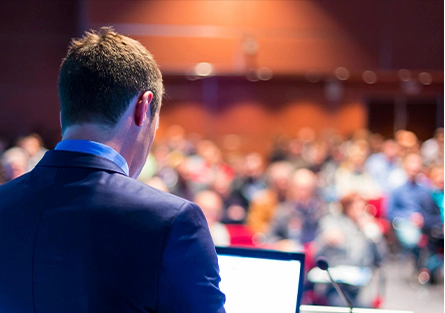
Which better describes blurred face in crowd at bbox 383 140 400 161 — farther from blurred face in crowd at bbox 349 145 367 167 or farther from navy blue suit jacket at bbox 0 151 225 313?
navy blue suit jacket at bbox 0 151 225 313

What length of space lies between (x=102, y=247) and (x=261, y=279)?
2.11 ft

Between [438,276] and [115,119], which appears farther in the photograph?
[438,276]

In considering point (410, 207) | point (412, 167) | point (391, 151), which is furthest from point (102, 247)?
point (391, 151)

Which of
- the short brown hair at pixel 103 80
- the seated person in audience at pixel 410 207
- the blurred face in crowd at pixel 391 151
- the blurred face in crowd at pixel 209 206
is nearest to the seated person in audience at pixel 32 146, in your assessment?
the blurred face in crowd at pixel 209 206

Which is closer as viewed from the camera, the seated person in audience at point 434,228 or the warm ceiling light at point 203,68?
the seated person in audience at point 434,228

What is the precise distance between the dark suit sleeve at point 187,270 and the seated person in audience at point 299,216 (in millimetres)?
3853

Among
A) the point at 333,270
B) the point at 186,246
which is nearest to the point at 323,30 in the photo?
the point at 333,270

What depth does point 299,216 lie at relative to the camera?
4938mm

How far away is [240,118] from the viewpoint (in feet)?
38.1

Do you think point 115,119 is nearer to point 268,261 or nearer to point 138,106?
point 138,106

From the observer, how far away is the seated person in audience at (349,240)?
4.18 meters

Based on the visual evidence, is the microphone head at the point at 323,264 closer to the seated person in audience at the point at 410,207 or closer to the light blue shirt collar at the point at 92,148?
the light blue shirt collar at the point at 92,148

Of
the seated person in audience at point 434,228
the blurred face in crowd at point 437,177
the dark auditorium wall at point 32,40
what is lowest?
the seated person in audience at point 434,228

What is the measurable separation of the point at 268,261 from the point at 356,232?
3238mm
